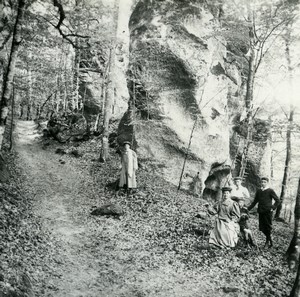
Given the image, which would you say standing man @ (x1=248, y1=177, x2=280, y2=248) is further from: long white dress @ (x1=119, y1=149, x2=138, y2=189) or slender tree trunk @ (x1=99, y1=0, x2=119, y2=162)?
slender tree trunk @ (x1=99, y1=0, x2=119, y2=162)

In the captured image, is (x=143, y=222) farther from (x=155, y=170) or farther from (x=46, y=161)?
(x=46, y=161)

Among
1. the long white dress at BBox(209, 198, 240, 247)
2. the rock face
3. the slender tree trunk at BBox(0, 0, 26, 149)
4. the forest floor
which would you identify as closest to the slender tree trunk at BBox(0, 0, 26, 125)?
the slender tree trunk at BBox(0, 0, 26, 149)

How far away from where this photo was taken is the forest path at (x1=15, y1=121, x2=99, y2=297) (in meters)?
6.38

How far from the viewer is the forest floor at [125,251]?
630 cm

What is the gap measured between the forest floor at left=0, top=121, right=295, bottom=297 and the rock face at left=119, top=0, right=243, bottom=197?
262 centimetres

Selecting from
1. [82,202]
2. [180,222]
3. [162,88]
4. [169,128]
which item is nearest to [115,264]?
[180,222]

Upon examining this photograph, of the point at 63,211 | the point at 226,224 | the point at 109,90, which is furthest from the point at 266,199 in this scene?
the point at 109,90

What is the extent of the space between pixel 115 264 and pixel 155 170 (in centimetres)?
755

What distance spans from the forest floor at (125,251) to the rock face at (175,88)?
2617 mm

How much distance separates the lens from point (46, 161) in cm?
1736

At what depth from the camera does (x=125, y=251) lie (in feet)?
26.9

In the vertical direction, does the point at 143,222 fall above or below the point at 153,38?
below

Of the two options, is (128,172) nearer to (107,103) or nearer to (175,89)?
(107,103)

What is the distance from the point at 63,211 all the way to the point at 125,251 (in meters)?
3.51
